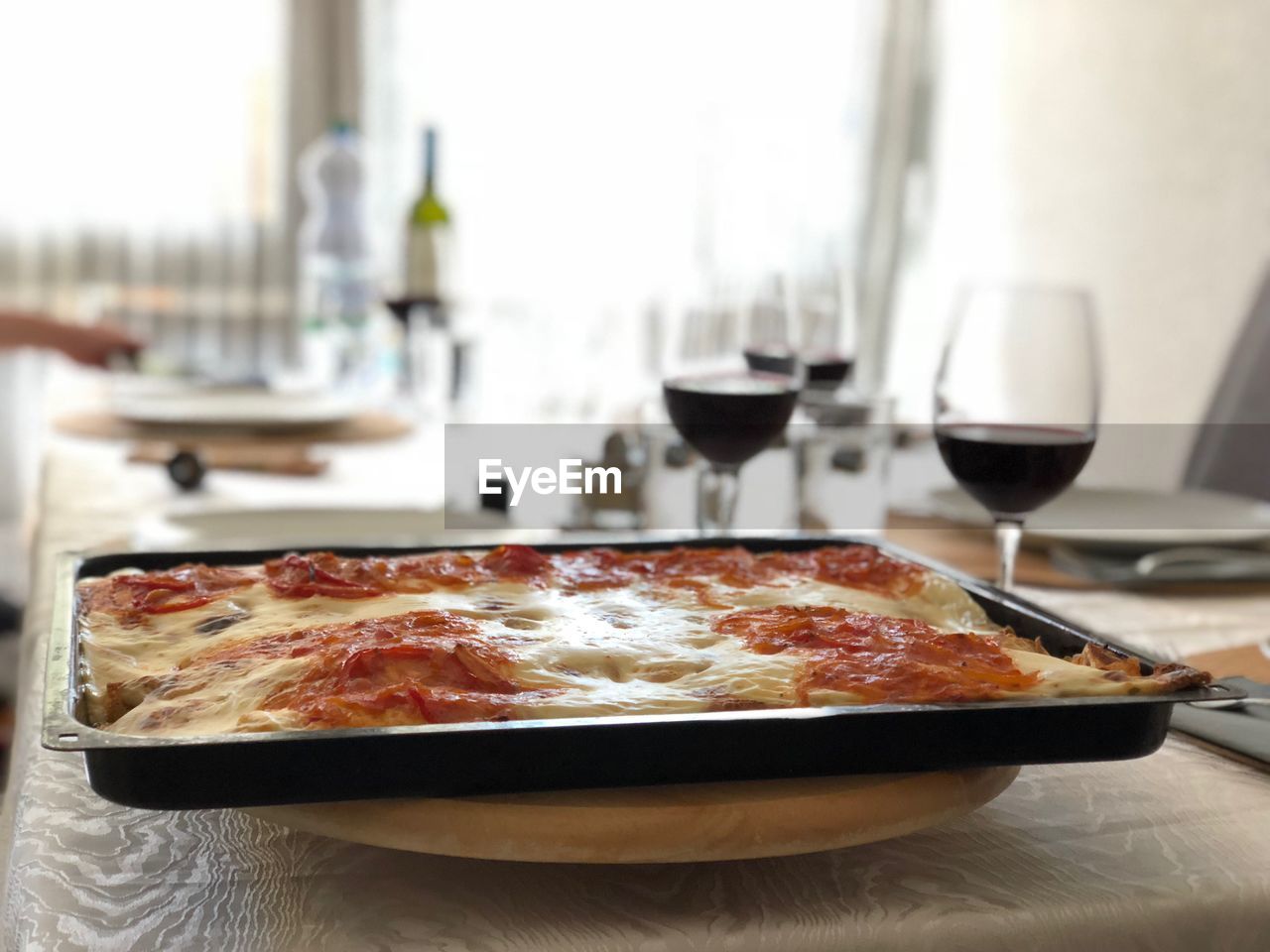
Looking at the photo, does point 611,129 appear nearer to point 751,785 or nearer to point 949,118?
point 949,118

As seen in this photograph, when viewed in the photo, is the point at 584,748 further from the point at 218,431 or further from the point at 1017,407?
the point at 218,431

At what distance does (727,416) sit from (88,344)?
166 cm

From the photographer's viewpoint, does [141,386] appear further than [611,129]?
No

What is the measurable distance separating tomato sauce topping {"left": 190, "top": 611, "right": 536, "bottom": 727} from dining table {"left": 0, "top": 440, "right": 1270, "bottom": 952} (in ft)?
→ 0.24

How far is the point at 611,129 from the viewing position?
4496mm

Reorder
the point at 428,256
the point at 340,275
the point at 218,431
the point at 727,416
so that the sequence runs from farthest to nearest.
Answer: the point at 340,275 → the point at 428,256 → the point at 218,431 → the point at 727,416

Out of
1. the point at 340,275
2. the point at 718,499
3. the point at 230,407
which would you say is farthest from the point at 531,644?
the point at 340,275

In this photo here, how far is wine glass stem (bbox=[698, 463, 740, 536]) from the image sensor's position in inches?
38.5

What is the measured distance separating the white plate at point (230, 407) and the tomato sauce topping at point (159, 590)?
93 cm

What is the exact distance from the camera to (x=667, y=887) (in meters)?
0.51

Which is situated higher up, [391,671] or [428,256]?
[428,256]

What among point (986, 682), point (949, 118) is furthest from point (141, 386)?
point (949, 118)

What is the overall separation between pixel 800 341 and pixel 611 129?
3.44 metres

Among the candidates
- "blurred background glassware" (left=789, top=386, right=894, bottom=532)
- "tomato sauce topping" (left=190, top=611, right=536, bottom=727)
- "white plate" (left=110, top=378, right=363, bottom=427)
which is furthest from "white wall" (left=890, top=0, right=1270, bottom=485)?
"tomato sauce topping" (left=190, top=611, right=536, bottom=727)
